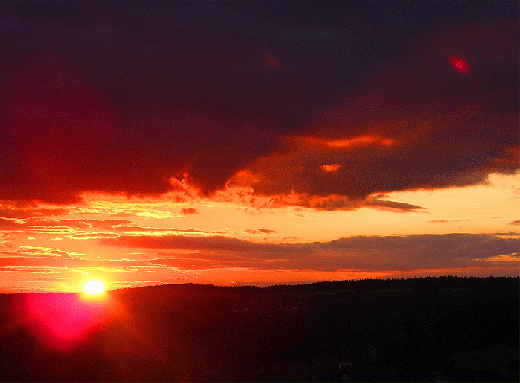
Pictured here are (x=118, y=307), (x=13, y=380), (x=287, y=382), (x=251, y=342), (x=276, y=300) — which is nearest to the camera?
(x=287, y=382)

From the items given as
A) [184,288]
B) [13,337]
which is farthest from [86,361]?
[184,288]

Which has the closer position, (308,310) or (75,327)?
(308,310)

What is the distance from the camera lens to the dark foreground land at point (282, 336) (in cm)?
3578

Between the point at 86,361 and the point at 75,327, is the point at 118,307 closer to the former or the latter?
the point at 75,327

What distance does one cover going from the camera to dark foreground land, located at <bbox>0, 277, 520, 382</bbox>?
117 ft

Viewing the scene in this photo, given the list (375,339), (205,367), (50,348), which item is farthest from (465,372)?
(50,348)

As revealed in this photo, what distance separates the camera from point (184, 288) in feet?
220

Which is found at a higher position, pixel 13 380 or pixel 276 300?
pixel 276 300

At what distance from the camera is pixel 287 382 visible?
3428cm

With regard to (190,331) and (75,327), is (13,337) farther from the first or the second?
(190,331)

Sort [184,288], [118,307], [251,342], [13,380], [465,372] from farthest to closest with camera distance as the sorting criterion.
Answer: [184,288]
[118,307]
[251,342]
[13,380]
[465,372]

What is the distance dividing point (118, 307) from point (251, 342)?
18049 millimetres

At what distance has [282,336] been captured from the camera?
43.9 metres

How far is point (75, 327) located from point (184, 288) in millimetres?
17416
